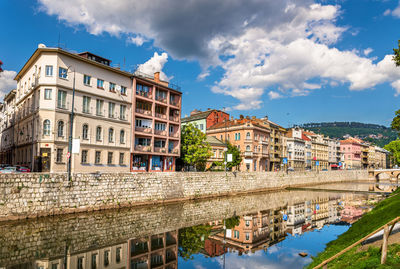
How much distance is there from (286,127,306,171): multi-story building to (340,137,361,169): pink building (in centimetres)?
6040

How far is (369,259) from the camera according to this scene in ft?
35.3

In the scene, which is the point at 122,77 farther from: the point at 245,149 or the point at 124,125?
the point at 245,149

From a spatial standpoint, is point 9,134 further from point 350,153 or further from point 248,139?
point 350,153

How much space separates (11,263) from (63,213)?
13105mm

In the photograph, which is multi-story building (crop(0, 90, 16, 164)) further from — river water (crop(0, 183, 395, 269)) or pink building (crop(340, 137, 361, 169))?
pink building (crop(340, 137, 361, 169))

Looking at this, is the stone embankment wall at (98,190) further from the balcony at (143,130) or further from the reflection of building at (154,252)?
the balcony at (143,130)

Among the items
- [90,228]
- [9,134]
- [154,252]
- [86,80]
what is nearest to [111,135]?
[86,80]

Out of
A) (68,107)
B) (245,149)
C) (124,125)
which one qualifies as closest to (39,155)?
(68,107)

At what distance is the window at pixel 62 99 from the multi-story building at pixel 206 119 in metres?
51.0

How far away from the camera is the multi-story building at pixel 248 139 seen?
82.6 m

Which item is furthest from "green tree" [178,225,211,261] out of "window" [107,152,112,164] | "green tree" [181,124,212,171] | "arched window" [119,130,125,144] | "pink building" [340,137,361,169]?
"pink building" [340,137,361,169]

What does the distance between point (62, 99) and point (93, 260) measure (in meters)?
28.6

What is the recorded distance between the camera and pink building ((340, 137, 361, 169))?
168m

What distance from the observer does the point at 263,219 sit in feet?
114
